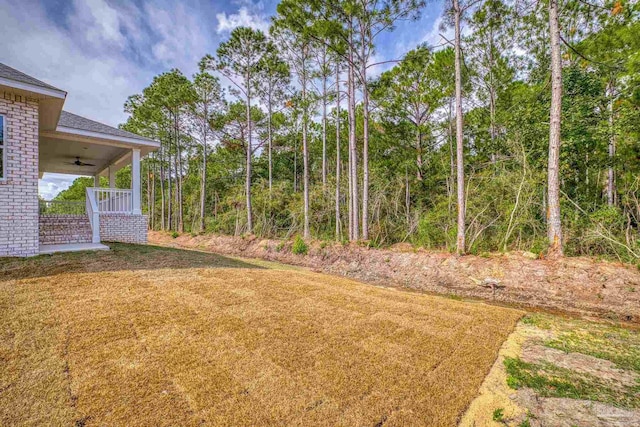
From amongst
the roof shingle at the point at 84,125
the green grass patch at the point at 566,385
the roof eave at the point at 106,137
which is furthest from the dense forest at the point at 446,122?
the roof shingle at the point at 84,125

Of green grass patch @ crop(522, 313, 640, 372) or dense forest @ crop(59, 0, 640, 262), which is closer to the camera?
green grass patch @ crop(522, 313, 640, 372)

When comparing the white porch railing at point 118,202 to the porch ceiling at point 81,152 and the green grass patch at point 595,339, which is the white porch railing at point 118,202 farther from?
the green grass patch at point 595,339

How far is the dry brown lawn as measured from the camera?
1.59m

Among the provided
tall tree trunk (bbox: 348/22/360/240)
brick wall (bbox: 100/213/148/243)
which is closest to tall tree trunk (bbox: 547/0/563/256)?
tall tree trunk (bbox: 348/22/360/240)

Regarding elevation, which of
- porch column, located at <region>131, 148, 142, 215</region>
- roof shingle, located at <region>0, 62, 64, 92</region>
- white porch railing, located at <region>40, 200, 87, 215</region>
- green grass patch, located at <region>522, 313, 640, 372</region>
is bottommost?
green grass patch, located at <region>522, 313, 640, 372</region>

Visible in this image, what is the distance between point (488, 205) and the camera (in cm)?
750

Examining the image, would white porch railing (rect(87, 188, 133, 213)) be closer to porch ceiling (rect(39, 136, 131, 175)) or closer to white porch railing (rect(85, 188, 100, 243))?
white porch railing (rect(85, 188, 100, 243))

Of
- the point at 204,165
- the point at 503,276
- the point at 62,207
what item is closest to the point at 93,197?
the point at 62,207

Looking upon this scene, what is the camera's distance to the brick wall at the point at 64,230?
6637mm

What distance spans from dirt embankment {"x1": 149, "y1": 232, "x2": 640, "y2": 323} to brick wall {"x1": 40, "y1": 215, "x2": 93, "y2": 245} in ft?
19.7

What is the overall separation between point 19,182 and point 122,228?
3288 mm

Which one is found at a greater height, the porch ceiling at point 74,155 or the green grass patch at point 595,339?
the porch ceiling at point 74,155

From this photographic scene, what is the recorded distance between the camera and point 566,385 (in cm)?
206

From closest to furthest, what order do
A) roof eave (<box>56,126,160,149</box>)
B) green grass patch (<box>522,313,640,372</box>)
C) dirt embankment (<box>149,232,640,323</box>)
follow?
green grass patch (<box>522,313,640,372</box>), dirt embankment (<box>149,232,640,323</box>), roof eave (<box>56,126,160,149</box>)
